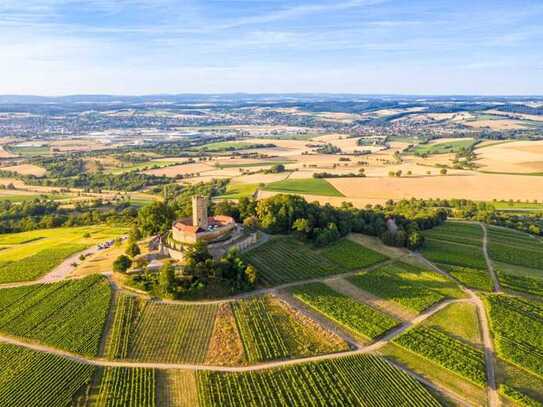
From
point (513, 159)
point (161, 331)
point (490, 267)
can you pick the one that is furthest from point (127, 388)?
point (513, 159)

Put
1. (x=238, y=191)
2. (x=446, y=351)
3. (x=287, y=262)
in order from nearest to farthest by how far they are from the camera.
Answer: (x=446, y=351), (x=287, y=262), (x=238, y=191)

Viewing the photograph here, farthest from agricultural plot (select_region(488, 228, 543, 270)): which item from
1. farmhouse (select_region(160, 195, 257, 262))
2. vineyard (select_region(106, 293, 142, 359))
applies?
vineyard (select_region(106, 293, 142, 359))

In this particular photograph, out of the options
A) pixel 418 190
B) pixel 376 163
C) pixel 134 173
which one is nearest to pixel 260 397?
pixel 418 190

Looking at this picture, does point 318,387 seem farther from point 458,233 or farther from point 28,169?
point 28,169

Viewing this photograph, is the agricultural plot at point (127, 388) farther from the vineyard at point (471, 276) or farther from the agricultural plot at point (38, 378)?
the vineyard at point (471, 276)

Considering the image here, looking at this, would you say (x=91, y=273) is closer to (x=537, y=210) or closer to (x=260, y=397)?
(x=260, y=397)
